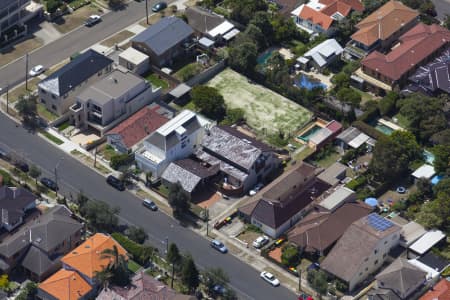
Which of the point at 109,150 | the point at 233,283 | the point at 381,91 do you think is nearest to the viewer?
the point at 233,283

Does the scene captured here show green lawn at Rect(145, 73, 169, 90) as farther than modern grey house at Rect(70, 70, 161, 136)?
Yes

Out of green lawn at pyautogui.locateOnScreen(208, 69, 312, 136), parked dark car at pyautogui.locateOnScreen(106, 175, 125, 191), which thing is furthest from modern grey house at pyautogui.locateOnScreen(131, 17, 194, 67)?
parked dark car at pyautogui.locateOnScreen(106, 175, 125, 191)

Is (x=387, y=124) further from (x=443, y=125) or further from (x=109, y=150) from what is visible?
(x=109, y=150)

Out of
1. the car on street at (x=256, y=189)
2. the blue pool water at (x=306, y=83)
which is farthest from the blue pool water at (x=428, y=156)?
the car on street at (x=256, y=189)

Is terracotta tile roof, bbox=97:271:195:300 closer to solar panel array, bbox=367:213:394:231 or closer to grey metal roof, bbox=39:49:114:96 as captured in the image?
solar panel array, bbox=367:213:394:231

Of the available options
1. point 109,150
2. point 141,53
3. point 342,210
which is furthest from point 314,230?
point 141,53

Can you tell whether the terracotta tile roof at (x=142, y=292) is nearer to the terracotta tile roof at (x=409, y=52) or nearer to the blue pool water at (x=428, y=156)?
the blue pool water at (x=428, y=156)

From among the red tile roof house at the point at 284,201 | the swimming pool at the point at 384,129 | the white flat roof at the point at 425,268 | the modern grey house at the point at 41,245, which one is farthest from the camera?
the swimming pool at the point at 384,129
